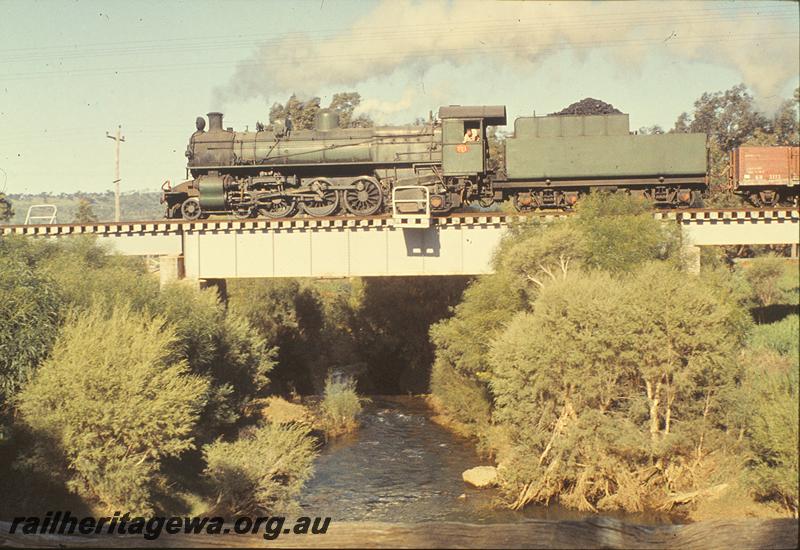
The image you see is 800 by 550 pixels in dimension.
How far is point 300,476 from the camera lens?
24.0 metres

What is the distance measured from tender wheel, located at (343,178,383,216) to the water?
9628 millimetres

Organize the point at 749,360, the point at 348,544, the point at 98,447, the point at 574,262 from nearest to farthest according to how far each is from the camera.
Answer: the point at 348,544 → the point at 98,447 → the point at 749,360 → the point at 574,262

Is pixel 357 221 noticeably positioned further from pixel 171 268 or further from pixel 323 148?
pixel 171 268

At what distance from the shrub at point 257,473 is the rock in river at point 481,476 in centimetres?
641

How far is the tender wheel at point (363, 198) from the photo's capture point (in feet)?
113

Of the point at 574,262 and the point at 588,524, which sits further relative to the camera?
the point at 574,262

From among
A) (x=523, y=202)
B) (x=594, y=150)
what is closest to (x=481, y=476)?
(x=523, y=202)

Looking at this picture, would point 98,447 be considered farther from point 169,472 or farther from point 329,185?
point 329,185

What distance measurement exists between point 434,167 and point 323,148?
15.4 feet

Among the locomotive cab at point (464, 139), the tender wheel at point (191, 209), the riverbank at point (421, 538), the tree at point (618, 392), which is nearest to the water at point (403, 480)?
the tree at point (618, 392)

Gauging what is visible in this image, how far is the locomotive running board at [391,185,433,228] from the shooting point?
105 ft

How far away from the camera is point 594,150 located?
33.4 metres

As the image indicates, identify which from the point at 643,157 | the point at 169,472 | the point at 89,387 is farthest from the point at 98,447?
the point at 643,157

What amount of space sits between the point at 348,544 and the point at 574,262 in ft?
74.7
